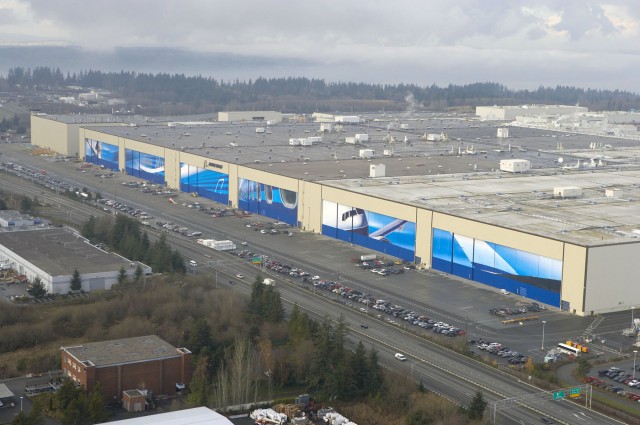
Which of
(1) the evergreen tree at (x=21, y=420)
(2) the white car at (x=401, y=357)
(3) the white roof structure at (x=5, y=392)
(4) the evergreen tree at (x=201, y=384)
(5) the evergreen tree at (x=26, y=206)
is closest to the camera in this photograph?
(1) the evergreen tree at (x=21, y=420)

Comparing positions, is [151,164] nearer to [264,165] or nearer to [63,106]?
[264,165]

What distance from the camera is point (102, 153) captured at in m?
39.6

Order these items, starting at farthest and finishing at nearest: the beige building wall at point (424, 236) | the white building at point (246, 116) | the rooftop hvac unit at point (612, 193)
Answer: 1. the white building at point (246, 116)
2. the rooftop hvac unit at point (612, 193)
3. the beige building wall at point (424, 236)

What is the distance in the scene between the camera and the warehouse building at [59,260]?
65.0ft

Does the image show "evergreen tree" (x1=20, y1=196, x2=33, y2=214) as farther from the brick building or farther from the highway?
the brick building

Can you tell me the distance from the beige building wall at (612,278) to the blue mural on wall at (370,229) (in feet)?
17.2

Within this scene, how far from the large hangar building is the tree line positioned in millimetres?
31605

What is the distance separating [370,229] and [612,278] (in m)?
7.08

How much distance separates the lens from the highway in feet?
47.3

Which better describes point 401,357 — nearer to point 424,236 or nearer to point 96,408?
point 96,408

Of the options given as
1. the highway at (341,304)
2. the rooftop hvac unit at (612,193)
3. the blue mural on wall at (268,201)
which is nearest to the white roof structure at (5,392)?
the highway at (341,304)

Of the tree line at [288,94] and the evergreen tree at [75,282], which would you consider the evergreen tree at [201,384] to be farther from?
the tree line at [288,94]

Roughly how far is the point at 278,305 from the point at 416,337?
2586 mm

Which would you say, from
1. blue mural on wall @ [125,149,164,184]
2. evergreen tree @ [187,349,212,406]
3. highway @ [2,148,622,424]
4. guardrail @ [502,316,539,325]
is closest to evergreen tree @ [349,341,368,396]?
highway @ [2,148,622,424]
